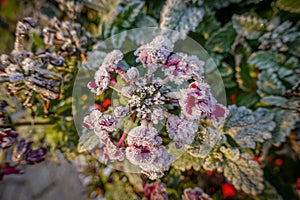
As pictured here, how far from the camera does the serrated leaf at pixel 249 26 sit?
798 mm

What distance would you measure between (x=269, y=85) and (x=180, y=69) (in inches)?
12.6

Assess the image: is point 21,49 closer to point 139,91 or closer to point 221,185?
point 139,91

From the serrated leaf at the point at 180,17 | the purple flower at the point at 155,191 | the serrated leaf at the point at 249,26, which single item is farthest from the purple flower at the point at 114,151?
the serrated leaf at the point at 249,26

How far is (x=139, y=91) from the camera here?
0.56 meters

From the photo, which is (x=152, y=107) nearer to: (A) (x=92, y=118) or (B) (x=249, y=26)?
(A) (x=92, y=118)

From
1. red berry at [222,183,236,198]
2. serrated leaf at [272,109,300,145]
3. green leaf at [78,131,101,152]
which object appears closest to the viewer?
green leaf at [78,131,101,152]

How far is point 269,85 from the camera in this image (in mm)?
784

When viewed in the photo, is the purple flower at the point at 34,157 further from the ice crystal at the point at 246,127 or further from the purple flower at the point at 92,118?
the ice crystal at the point at 246,127

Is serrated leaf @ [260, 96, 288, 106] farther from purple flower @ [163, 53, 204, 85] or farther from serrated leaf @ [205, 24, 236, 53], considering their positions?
purple flower @ [163, 53, 204, 85]

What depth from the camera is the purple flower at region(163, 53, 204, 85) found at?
0.56m

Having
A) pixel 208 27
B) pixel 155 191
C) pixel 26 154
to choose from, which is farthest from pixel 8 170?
pixel 208 27

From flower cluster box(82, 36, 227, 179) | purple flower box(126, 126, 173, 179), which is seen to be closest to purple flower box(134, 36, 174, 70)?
flower cluster box(82, 36, 227, 179)

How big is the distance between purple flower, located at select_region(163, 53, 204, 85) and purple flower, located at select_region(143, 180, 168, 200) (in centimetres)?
29

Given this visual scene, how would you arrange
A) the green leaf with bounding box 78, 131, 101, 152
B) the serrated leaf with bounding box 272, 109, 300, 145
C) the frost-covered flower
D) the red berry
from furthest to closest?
the red berry, the serrated leaf with bounding box 272, 109, 300, 145, the green leaf with bounding box 78, 131, 101, 152, the frost-covered flower
